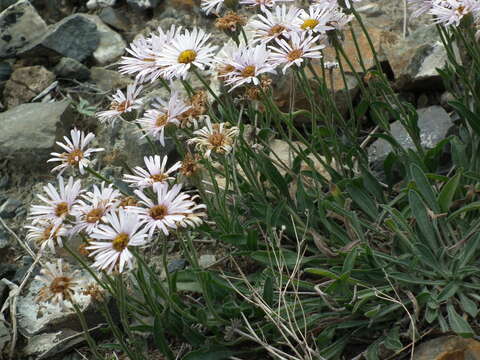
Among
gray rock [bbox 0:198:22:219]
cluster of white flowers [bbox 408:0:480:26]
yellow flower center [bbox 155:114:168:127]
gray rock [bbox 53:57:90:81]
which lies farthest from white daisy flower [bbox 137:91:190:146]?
gray rock [bbox 53:57:90:81]

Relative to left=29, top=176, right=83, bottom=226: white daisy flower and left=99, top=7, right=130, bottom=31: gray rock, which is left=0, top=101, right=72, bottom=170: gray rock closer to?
left=99, top=7, right=130, bottom=31: gray rock

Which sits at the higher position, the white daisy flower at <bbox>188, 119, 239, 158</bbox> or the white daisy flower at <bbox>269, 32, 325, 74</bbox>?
the white daisy flower at <bbox>269, 32, 325, 74</bbox>

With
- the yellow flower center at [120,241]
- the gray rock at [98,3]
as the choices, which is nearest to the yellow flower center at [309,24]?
the yellow flower center at [120,241]

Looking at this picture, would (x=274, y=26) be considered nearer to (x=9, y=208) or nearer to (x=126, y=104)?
(x=126, y=104)

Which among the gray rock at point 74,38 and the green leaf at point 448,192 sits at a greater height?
the gray rock at point 74,38

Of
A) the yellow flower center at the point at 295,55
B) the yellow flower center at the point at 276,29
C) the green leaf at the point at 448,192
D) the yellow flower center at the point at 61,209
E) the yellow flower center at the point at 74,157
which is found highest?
the yellow flower center at the point at 276,29

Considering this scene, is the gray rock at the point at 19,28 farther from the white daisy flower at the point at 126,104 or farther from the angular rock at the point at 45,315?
the white daisy flower at the point at 126,104
